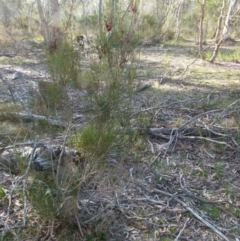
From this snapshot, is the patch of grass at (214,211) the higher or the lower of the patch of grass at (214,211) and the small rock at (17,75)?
the higher

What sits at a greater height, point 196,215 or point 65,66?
point 65,66

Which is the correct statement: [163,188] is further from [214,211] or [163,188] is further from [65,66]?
[65,66]

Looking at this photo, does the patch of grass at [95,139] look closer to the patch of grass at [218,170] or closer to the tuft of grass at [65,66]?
the patch of grass at [218,170]

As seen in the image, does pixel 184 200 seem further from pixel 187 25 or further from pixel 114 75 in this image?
pixel 187 25

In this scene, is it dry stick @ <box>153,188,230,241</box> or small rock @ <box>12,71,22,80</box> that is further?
small rock @ <box>12,71,22,80</box>

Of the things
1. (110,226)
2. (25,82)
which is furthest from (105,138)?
(25,82)

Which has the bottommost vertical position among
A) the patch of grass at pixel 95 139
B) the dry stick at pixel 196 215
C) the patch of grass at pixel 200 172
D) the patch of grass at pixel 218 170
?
the patch of grass at pixel 200 172

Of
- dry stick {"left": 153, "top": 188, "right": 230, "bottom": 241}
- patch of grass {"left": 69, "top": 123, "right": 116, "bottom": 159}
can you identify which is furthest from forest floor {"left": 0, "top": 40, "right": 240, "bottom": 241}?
patch of grass {"left": 69, "top": 123, "right": 116, "bottom": 159}

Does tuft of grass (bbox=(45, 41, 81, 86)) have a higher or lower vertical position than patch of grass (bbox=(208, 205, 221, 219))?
higher

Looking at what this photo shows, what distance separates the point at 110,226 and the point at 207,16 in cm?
995

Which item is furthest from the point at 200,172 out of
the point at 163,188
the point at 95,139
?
the point at 95,139

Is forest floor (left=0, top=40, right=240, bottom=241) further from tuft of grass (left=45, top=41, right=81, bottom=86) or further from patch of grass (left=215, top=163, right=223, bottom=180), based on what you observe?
tuft of grass (left=45, top=41, right=81, bottom=86)

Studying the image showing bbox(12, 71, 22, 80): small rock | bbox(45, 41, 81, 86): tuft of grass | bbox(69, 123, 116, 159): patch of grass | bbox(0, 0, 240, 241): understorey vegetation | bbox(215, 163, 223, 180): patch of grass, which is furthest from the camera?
bbox(12, 71, 22, 80): small rock

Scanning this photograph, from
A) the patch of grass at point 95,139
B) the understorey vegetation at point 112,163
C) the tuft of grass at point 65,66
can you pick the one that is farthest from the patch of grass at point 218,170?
the tuft of grass at point 65,66
